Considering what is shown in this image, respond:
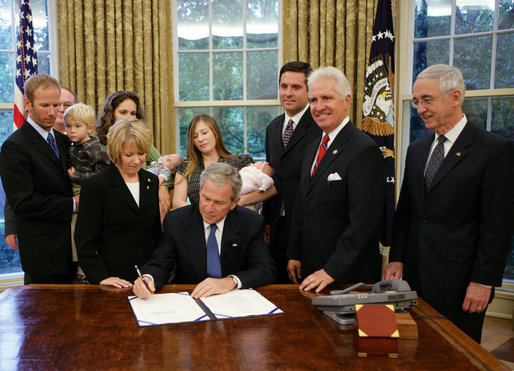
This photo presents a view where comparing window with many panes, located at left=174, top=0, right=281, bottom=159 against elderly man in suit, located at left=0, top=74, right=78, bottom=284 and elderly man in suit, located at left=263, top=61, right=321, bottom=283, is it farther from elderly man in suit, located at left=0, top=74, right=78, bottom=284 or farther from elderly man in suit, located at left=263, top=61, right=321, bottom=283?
elderly man in suit, located at left=0, top=74, right=78, bottom=284

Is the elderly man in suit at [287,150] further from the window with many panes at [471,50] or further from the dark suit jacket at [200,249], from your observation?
the window with many panes at [471,50]

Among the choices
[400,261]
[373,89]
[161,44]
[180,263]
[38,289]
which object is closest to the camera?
[38,289]

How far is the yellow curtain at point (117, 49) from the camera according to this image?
436 cm

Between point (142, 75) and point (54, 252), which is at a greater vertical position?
point (142, 75)

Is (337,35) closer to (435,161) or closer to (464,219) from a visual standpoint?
(435,161)

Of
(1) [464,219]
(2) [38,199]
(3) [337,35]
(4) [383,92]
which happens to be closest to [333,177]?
(1) [464,219]

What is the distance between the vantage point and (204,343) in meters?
1.32

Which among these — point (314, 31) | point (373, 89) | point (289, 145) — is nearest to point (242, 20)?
point (314, 31)

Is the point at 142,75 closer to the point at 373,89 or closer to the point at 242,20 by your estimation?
the point at 242,20

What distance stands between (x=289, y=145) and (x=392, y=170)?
1.66m

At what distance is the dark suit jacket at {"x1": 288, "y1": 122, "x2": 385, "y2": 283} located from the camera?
6.40ft

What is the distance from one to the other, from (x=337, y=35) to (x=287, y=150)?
1943 mm

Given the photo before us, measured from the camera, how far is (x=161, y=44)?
14.4ft

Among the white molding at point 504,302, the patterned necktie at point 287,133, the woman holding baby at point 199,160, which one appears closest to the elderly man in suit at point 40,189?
the woman holding baby at point 199,160
